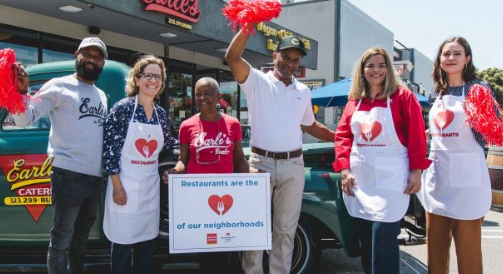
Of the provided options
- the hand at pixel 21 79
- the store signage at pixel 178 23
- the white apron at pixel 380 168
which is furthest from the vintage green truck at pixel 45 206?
the store signage at pixel 178 23

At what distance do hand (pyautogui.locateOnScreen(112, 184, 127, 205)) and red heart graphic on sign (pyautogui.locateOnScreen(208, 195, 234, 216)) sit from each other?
603 mm

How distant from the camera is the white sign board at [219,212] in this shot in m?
3.11

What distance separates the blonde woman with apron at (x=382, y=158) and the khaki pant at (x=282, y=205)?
411mm

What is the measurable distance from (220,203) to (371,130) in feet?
3.90

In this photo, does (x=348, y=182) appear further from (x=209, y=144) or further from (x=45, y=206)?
(x=45, y=206)

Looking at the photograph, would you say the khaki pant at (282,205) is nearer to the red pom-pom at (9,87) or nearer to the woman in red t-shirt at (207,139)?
the woman in red t-shirt at (207,139)

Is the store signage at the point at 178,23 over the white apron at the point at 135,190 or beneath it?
over

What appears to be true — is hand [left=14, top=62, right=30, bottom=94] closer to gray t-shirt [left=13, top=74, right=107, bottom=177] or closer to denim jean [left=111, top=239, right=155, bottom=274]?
gray t-shirt [left=13, top=74, right=107, bottom=177]

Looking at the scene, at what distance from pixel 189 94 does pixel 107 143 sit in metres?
10.1

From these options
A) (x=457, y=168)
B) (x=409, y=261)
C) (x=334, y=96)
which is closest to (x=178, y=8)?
(x=334, y=96)

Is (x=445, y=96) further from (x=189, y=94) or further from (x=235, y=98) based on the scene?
(x=235, y=98)

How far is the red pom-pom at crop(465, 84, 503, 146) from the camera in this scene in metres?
2.90

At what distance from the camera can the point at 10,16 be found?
315 inches

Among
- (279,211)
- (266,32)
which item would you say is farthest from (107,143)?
(266,32)
